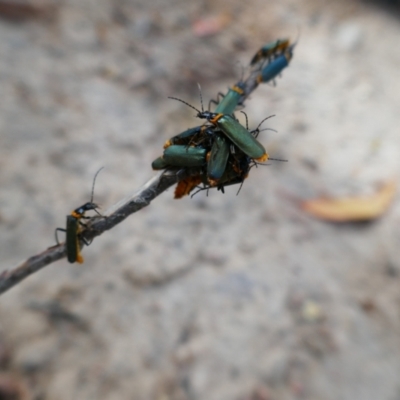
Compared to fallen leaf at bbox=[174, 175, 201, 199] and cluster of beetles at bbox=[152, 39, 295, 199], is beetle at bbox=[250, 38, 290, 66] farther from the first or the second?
fallen leaf at bbox=[174, 175, 201, 199]

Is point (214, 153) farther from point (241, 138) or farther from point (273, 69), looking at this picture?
point (273, 69)

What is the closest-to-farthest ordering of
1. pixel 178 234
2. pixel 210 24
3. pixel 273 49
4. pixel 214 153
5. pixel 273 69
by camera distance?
pixel 214 153, pixel 273 69, pixel 273 49, pixel 178 234, pixel 210 24

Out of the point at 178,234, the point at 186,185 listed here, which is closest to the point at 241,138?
the point at 186,185

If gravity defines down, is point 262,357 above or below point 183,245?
below

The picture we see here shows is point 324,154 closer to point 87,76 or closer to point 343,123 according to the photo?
point 343,123

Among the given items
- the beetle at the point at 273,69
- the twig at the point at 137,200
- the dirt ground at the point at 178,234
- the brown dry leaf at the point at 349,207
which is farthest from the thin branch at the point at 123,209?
the brown dry leaf at the point at 349,207

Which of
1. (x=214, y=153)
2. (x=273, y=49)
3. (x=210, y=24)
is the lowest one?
(x=214, y=153)

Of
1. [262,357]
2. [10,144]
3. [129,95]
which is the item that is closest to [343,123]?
[129,95]

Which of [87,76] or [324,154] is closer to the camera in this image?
[87,76]
